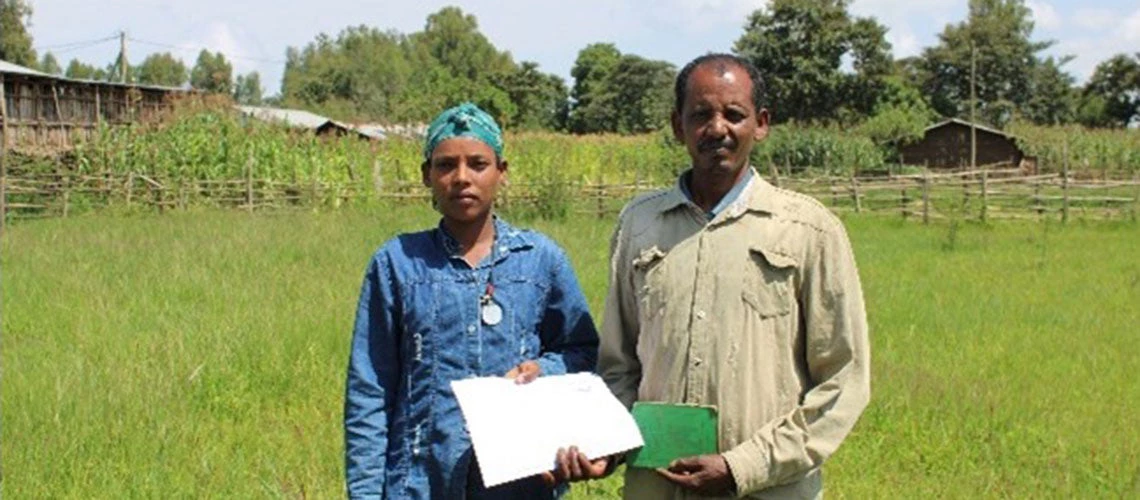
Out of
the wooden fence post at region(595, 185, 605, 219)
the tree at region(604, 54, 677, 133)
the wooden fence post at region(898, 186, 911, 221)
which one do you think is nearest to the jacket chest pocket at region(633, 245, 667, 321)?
the wooden fence post at region(595, 185, 605, 219)

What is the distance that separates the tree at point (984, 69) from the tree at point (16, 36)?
1717 inches

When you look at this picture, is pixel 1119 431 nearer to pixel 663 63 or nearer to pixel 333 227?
pixel 333 227

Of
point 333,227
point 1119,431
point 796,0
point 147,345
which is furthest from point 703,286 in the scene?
point 796,0

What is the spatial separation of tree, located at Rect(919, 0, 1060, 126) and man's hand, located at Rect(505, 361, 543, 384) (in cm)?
6163

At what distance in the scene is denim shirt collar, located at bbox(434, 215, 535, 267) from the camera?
2.42m

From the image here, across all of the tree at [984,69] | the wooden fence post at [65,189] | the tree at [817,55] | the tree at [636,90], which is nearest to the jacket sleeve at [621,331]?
the wooden fence post at [65,189]

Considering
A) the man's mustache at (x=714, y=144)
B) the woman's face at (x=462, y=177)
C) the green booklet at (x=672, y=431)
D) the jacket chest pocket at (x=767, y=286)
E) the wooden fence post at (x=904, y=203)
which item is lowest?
the wooden fence post at (x=904, y=203)

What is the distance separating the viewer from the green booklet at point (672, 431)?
210cm

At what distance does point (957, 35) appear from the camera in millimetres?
61281

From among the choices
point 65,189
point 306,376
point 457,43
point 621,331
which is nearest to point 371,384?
point 621,331

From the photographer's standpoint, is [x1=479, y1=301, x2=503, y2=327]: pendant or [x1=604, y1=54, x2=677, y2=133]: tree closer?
[x1=479, y1=301, x2=503, y2=327]: pendant

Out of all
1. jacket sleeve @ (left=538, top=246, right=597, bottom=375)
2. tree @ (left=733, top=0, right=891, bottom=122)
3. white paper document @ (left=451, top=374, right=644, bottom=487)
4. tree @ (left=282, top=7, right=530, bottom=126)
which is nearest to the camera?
white paper document @ (left=451, top=374, right=644, bottom=487)

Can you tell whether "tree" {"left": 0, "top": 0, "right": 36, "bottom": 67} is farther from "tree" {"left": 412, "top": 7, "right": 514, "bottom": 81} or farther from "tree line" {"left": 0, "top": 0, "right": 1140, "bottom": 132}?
"tree" {"left": 412, "top": 7, "right": 514, "bottom": 81}

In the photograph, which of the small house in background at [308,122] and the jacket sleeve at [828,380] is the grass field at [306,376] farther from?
the small house in background at [308,122]
